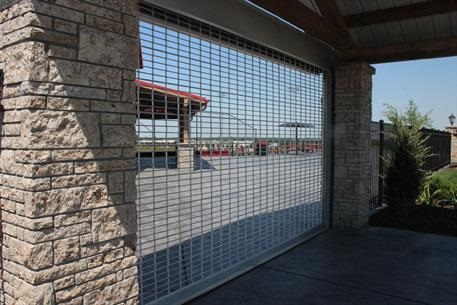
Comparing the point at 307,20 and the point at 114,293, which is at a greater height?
the point at 307,20

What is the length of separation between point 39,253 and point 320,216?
17.3 feet

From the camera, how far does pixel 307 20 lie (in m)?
4.60

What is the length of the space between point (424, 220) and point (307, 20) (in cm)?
456

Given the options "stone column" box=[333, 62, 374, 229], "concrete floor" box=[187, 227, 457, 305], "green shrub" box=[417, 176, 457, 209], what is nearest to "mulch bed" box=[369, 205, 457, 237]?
"green shrub" box=[417, 176, 457, 209]

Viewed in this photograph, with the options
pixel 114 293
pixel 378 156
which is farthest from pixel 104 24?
pixel 378 156

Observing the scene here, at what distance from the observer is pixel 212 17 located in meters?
3.88

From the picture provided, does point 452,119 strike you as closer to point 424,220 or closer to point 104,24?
point 424,220

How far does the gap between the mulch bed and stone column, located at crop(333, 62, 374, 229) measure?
2.35 ft

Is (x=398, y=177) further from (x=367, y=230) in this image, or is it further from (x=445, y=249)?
(x=445, y=249)

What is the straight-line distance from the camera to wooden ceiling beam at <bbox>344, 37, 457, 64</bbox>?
559 cm

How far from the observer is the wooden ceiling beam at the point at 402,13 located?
4949 mm

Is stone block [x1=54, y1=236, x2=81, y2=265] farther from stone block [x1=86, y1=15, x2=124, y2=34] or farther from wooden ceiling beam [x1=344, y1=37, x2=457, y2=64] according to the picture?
wooden ceiling beam [x1=344, y1=37, x2=457, y2=64]

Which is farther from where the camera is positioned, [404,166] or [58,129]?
[404,166]

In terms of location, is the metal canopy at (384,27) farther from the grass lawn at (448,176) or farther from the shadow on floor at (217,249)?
the grass lawn at (448,176)
